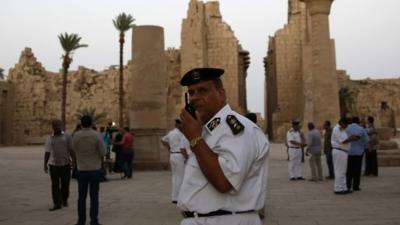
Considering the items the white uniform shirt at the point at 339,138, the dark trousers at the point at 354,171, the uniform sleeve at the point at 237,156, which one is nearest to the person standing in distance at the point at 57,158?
the white uniform shirt at the point at 339,138

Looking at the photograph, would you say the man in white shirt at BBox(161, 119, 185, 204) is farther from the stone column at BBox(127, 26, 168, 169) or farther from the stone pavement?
the stone column at BBox(127, 26, 168, 169)

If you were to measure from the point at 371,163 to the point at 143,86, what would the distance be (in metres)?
7.85

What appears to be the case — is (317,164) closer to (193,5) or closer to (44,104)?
(193,5)

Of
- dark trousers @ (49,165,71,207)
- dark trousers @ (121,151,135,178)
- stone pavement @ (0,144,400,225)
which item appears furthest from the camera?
dark trousers @ (121,151,135,178)

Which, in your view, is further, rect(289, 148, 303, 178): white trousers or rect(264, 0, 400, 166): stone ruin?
rect(264, 0, 400, 166): stone ruin

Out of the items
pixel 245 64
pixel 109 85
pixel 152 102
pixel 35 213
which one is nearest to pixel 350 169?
pixel 35 213

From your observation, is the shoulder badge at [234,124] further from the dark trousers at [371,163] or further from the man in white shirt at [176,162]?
the dark trousers at [371,163]

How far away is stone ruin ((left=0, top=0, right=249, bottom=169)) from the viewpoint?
17312 mm

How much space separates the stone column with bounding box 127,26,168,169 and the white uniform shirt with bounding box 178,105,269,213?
47.3 ft

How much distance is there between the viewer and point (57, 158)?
905 centimetres

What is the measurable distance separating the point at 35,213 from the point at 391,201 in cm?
635

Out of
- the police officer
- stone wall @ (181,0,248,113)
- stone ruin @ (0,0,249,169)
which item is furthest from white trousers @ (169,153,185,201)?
stone wall @ (181,0,248,113)

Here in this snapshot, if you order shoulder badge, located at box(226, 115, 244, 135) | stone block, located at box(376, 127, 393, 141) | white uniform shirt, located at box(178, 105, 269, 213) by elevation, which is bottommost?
white uniform shirt, located at box(178, 105, 269, 213)

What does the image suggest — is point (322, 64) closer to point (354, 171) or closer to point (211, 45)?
point (354, 171)
